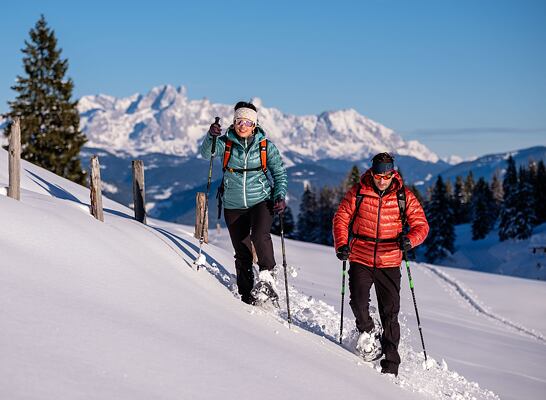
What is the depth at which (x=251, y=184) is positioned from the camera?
25.3 ft

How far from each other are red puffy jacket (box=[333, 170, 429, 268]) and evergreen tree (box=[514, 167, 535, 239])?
6327 cm

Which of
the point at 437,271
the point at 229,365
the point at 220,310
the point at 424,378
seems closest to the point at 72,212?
the point at 220,310

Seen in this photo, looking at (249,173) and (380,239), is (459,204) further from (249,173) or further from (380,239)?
(380,239)

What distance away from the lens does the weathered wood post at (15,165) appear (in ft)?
28.0

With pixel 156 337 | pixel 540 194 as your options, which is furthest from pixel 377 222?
pixel 540 194

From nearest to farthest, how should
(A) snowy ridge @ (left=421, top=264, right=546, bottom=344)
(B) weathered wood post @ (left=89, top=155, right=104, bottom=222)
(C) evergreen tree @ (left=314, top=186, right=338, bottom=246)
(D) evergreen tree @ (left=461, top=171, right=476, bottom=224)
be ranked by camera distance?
(B) weathered wood post @ (left=89, top=155, right=104, bottom=222)
(A) snowy ridge @ (left=421, top=264, right=546, bottom=344)
(C) evergreen tree @ (left=314, top=186, right=338, bottom=246)
(D) evergreen tree @ (left=461, top=171, right=476, bottom=224)

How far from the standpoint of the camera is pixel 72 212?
8188 millimetres

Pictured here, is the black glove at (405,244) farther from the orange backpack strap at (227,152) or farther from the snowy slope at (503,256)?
the snowy slope at (503,256)

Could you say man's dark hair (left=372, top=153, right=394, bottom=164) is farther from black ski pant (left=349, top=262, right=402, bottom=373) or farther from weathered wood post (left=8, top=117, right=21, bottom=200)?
weathered wood post (left=8, top=117, right=21, bottom=200)

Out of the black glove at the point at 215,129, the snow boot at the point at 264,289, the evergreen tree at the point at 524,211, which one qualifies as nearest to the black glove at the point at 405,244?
→ the snow boot at the point at 264,289

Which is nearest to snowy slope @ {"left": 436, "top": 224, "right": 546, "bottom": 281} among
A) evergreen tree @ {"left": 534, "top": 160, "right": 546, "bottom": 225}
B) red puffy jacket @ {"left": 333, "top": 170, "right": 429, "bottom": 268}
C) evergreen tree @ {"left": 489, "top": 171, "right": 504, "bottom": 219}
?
evergreen tree @ {"left": 534, "top": 160, "right": 546, "bottom": 225}

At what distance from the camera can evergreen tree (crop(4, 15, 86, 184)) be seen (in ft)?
113

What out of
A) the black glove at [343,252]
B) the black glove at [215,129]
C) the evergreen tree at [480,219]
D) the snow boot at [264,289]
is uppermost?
the black glove at [215,129]

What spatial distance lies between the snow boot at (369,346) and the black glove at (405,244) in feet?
3.92
